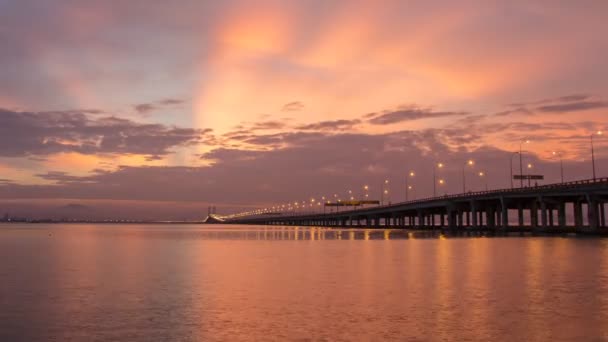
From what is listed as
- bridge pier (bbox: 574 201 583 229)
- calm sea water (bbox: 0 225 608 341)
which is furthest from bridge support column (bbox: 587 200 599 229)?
calm sea water (bbox: 0 225 608 341)

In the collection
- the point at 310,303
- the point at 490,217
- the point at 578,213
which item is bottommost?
the point at 310,303

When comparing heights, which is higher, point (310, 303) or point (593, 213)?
point (593, 213)

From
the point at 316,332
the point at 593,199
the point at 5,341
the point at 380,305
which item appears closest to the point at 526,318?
the point at 380,305

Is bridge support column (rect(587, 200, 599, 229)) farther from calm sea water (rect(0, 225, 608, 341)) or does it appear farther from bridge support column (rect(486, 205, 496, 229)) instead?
calm sea water (rect(0, 225, 608, 341))

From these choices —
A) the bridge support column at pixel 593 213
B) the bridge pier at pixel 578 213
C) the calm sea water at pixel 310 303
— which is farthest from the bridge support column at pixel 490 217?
the calm sea water at pixel 310 303

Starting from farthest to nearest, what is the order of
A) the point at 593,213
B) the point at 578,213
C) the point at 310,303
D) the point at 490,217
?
1. the point at 490,217
2. the point at 578,213
3. the point at 593,213
4. the point at 310,303

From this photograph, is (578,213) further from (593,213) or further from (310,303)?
(310,303)

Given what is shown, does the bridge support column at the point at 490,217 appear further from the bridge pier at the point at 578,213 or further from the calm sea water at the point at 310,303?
the calm sea water at the point at 310,303

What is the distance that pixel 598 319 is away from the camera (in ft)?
73.0

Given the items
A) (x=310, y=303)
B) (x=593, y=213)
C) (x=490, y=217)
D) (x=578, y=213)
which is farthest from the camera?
(x=490, y=217)

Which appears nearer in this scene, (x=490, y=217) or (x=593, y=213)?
(x=593, y=213)

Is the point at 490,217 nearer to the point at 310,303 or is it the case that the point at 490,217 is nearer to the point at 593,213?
the point at 593,213

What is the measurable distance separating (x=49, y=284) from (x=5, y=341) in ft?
59.6

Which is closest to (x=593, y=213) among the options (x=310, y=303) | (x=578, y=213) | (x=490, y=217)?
(x=578, y=213)
